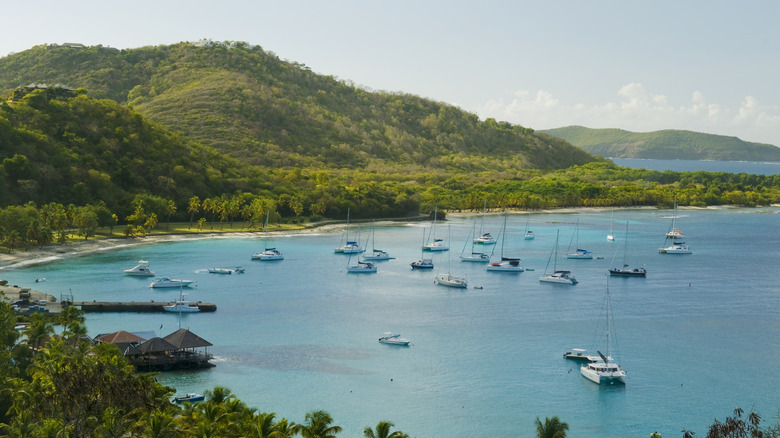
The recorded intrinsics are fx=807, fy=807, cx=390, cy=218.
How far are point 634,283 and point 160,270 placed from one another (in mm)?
54680

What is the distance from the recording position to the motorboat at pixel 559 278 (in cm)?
9238

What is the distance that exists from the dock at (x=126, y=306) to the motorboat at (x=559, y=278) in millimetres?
39590

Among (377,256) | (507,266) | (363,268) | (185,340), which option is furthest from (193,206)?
(185,340)

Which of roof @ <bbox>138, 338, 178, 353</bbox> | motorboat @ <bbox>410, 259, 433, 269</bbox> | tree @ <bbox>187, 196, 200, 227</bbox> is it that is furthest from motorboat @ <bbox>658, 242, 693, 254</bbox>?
roof @ <bbox>138, 338, 178, 353</bbox>

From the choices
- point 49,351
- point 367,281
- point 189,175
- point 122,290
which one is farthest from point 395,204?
Answer: point 49,351

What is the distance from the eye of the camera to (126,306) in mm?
70812

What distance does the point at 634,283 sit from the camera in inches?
3745

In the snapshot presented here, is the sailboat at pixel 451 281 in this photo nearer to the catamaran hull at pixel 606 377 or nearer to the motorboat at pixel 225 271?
the motorboat at pixel 225 271

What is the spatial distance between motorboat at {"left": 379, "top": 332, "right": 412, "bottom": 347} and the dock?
1792 centimetres

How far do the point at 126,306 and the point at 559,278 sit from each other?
47.9 m

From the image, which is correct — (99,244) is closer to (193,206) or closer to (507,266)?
(193,206)

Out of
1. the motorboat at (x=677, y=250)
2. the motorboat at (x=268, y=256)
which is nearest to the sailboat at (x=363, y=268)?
the motorboat at (x=268, y=256)

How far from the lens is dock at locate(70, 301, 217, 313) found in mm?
69188

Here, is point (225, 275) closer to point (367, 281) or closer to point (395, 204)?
point (367, 281)
